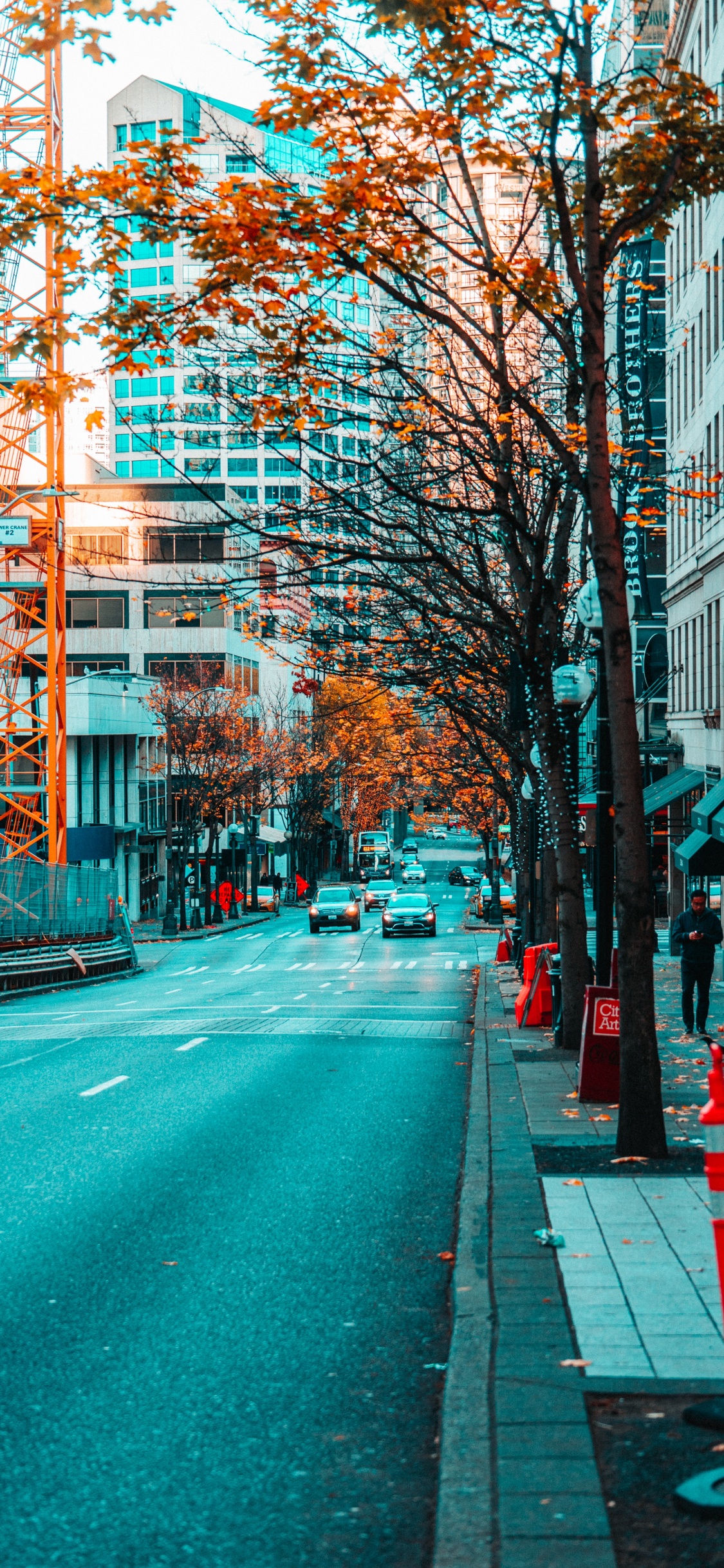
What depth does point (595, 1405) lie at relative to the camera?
557 cm

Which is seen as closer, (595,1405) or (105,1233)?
(595,1405)

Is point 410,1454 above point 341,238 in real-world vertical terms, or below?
below

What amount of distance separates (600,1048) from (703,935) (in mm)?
6148

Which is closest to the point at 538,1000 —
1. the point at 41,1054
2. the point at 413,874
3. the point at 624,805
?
the point at 41,1054

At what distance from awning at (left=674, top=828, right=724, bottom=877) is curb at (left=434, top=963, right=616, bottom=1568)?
64.1 ft

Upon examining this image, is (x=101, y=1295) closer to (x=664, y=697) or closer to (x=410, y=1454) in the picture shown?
(x=410, y=1454)

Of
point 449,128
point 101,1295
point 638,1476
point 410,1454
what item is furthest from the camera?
point 449,128

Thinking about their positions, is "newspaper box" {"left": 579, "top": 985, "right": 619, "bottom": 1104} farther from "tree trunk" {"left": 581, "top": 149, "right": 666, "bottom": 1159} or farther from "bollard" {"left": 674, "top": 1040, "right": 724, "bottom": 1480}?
"bollard" {"left": 674, "top": 1040, "right": 724, "bottom": 1480}

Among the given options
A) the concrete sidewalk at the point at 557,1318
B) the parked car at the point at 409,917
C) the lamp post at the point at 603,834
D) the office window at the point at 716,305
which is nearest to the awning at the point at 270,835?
the parked car at the point at 409,917

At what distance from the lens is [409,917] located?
52500 mm

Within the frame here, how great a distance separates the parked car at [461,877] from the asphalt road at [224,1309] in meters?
86.4

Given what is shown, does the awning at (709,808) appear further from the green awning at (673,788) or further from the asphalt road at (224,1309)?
the asphalt road at (224,1309)

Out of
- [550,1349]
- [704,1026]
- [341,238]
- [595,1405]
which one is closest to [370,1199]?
[550,1349]

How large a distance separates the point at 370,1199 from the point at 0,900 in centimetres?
2580
